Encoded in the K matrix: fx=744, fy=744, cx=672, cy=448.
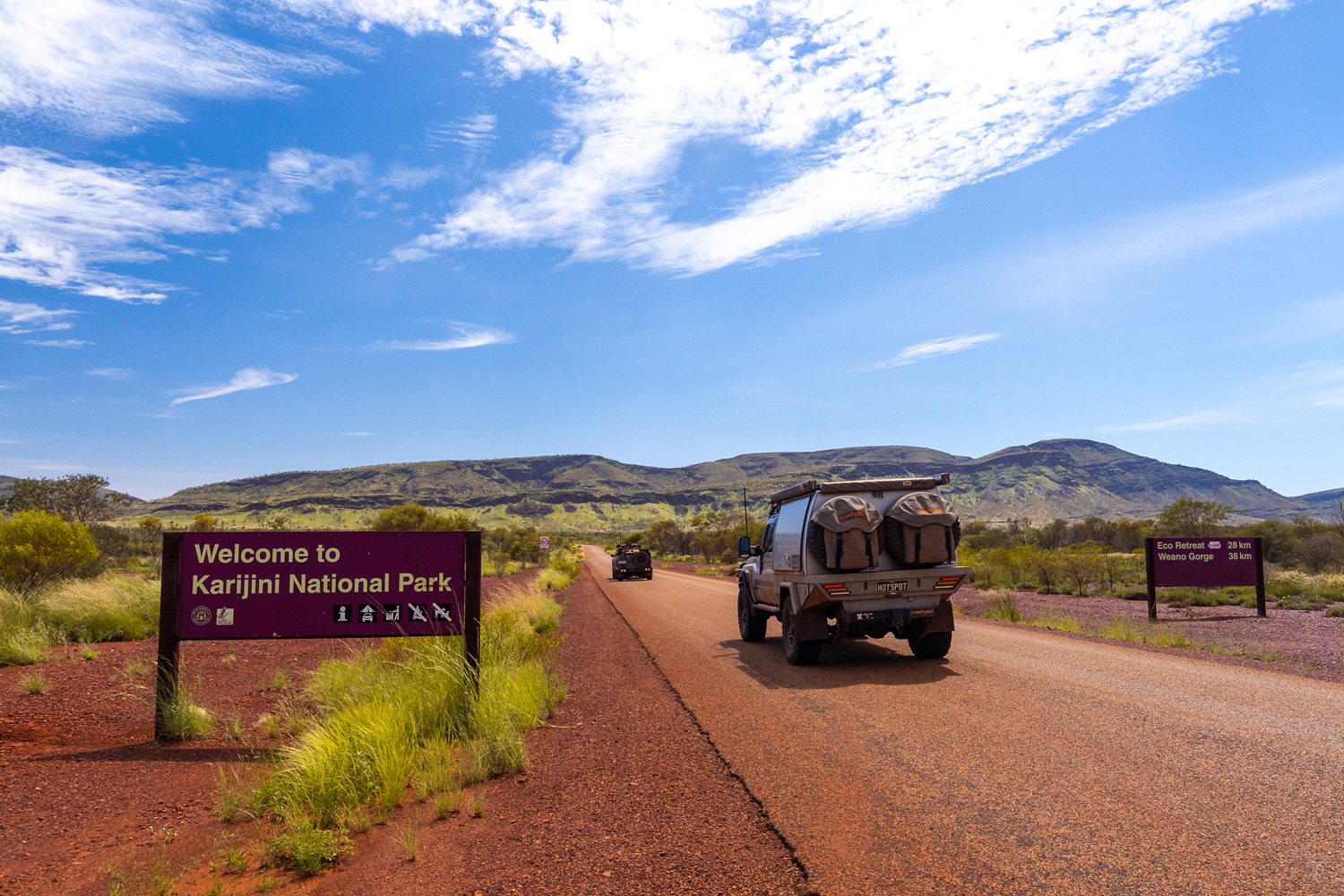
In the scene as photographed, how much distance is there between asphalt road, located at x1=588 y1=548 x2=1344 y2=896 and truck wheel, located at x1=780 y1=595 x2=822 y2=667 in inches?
8.8

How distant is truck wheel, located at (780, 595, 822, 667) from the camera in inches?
413

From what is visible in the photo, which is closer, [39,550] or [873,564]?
[873,564]

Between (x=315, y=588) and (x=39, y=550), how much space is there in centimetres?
1573

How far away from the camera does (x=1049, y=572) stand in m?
29.2

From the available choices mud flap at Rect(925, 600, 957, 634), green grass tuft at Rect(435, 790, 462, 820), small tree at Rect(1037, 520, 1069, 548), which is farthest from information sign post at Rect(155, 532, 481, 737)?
small tree at Rect(1037, 520, 1069, 548)

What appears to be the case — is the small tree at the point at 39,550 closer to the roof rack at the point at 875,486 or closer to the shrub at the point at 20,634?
the shrub at the point at 20,634

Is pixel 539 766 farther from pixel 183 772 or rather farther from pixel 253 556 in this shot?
pixel 253 556

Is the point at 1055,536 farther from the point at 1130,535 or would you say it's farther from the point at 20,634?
the point at 20,634

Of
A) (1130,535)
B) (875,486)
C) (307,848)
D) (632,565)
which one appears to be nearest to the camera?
(307,848)

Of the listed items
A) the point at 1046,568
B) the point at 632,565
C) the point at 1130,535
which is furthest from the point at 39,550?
the point at 1130,535

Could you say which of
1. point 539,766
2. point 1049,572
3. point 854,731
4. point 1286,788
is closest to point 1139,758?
point 1286,788

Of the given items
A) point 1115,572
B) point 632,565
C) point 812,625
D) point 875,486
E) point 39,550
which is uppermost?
point 875,486

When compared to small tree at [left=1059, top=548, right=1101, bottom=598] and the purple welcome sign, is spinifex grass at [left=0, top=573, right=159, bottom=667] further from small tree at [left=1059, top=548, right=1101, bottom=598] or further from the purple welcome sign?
small tree at [left=1059, top=548, right=1101, bottom=598]

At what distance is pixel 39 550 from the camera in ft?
59.9
